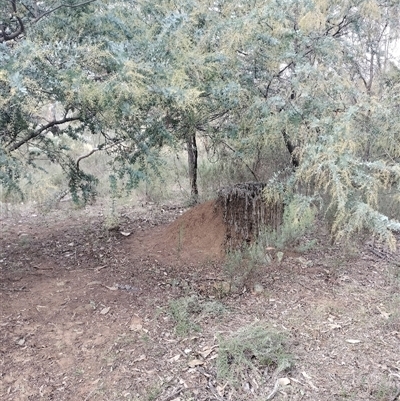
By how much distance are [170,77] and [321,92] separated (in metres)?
1.63

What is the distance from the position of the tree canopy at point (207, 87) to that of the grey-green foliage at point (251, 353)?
100 centimetres

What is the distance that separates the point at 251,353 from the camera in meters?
2.71

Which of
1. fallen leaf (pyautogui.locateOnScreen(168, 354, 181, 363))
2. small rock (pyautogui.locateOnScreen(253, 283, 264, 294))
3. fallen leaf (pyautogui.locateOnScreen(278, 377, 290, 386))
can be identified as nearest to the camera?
fallen leaf (pyautogui.locateOnScreen(278, 377, 290, 386))

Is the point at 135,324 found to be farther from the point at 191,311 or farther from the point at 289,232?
the point at 289,232

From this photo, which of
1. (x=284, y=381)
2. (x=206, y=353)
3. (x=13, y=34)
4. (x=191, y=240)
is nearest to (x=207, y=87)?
(x=13, y=34)

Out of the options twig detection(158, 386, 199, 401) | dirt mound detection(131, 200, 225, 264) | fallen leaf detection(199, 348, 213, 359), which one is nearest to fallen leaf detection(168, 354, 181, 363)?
fallen leaf detection(199, 348, 213, 359)

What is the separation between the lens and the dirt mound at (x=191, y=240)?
4242 millimetres

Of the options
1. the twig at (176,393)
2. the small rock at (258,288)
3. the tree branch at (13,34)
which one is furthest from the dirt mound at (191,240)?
the tree branch at (13,34)

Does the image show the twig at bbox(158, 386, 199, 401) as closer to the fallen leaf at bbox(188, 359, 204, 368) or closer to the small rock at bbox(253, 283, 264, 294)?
the fallen leaf at bbox(188, 359, 204, 368)

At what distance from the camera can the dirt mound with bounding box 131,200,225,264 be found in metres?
4.24

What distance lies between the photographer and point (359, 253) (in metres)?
4.33

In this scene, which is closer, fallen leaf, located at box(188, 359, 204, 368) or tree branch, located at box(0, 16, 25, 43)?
fallen leaf, located at box(188, 359, 204, 368)

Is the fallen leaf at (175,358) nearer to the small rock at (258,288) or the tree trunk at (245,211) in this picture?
the small rock at (258,288)

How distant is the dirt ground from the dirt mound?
0.01 metres
